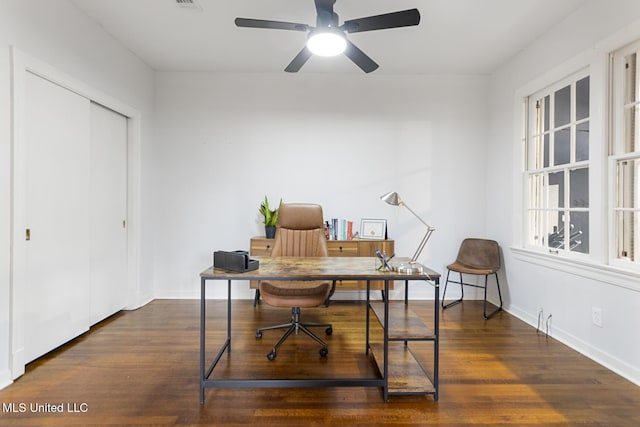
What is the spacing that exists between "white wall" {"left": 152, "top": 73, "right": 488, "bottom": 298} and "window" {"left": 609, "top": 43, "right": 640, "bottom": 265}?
5.36 feet

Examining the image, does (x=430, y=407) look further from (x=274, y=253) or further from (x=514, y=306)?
(x=514, y=306)

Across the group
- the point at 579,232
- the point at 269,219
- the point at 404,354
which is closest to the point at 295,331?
the point at 404,354

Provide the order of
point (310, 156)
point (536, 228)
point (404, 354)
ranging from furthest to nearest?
point (310, 156)
point (536, 228)
point (404, 354)

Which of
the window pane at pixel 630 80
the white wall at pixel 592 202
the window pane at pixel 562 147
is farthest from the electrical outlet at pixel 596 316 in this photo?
the window pane at pixel 630 80

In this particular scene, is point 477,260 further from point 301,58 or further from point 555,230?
point 301,58

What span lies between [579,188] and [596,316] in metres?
1.00

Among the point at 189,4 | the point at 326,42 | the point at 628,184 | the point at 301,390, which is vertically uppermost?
the point at 189,4

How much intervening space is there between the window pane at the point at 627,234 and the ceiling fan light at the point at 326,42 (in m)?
2.26

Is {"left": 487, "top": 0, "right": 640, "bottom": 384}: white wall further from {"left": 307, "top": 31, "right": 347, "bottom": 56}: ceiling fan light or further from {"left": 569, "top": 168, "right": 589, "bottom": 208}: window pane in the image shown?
{"left": 307, "top": 31, "right": 347, "bottom": 56}: ceiling fan light

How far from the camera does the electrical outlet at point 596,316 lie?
233 centimetres

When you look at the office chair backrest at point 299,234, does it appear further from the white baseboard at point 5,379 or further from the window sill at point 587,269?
the window sill at point 587,269

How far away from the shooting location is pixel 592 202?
2.41 m

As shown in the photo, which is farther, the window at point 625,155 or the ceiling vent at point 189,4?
the ceiling vent at point 189,4

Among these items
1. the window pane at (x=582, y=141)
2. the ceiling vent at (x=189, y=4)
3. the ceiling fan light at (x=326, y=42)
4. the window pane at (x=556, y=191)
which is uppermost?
the ceiling vent at (x=189, y=4)
